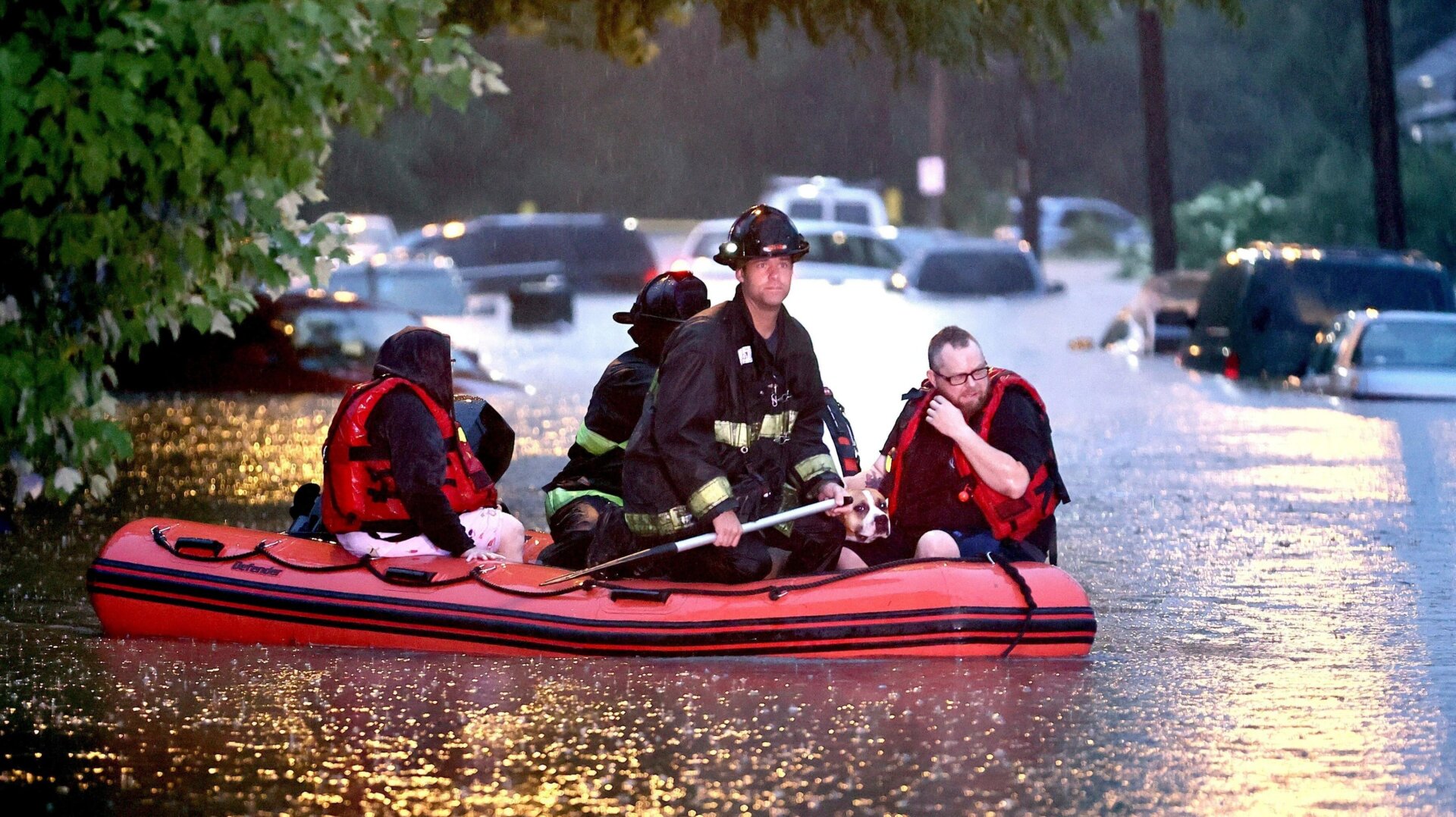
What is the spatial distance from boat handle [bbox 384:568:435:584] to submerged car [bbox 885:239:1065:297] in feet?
72.5

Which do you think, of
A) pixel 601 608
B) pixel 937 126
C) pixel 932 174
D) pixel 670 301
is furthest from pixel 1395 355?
pixel 937 126

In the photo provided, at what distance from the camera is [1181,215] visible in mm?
43844

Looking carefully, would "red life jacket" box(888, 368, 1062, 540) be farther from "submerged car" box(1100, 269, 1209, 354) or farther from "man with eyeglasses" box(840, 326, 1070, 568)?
"submerged car" box(1100, 269, 1209, 354)

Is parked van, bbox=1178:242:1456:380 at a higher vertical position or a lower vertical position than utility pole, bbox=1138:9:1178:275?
lower

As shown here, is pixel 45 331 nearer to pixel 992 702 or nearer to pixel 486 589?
pixel 486 589

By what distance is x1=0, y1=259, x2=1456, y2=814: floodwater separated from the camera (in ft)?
20.5

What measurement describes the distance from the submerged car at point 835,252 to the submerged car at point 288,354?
10201mm

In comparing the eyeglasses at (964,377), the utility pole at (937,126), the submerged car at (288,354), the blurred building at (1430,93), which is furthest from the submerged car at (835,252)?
the eyeglasses at (964,377)

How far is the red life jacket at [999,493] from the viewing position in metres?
8.30

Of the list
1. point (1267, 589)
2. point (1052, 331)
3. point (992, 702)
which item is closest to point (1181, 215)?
point (1052, 331)

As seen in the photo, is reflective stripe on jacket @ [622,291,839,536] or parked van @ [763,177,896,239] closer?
reflective stripe on jacket @ [622,291,839,536]

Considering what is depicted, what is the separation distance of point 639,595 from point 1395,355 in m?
12.1

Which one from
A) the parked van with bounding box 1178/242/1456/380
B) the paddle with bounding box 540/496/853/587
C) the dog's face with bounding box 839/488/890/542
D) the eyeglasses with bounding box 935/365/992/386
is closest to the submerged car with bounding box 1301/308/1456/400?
the parked van with bounding box 1178/242/1456/380

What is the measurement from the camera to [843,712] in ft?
23.7
